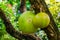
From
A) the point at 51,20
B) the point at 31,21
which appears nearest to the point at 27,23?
the point at 31,21

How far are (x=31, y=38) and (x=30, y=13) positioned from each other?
1.31 feet

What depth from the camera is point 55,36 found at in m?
0.78

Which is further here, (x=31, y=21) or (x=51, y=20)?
(x=51, y=20)

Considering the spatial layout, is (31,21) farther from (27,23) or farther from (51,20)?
(51,20)

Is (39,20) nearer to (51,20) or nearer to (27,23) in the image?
(27,23)

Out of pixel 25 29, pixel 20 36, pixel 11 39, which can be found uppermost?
pixel 25 29

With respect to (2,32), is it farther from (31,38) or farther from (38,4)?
(38,4)

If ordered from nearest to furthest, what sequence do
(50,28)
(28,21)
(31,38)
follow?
1. (28,21)
2. (50,28)
3. (31,38)

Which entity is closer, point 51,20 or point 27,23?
point 27,23

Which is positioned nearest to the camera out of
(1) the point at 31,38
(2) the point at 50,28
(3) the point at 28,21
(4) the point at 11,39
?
(3) the point at 28,21

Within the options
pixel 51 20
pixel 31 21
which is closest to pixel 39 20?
pixel 31 21

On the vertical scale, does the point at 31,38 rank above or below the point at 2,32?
above

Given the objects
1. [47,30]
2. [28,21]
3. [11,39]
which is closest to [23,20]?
[28,21]

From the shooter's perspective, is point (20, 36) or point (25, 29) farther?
point (20, 36)
